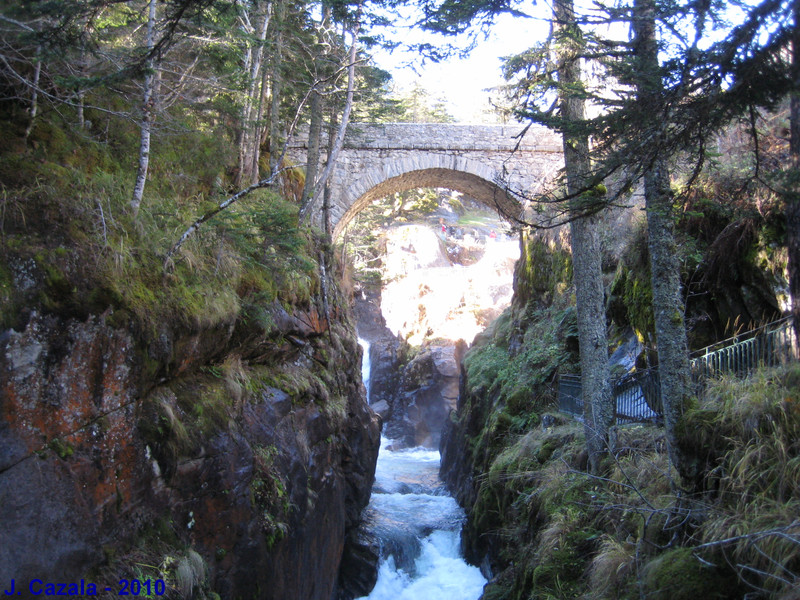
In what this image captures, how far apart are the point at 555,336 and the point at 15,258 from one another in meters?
10.2

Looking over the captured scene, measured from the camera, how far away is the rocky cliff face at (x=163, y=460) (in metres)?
4.02

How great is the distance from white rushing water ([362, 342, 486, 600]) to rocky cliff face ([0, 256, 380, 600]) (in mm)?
2501

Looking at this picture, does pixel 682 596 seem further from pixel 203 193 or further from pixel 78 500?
pixel 203 193

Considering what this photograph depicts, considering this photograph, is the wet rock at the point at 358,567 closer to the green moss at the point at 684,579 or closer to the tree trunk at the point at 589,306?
the tree trunk at the point at 589,306

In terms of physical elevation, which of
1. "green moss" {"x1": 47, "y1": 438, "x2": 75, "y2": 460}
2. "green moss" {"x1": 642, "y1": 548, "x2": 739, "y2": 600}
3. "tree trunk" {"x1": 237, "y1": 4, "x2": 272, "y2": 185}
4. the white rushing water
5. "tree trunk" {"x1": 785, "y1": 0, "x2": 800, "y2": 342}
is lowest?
the white rushing water

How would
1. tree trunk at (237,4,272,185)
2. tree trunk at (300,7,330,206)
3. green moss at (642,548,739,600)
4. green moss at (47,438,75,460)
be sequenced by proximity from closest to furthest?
green moss at (642,548,739,600) → green moss at (47,438,75,460) → tree trunk at (237,4,272,185) → tree trunk at (300,7,330,206)

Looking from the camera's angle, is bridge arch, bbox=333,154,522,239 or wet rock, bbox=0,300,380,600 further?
bridge arch, bbox=333,154,522,239

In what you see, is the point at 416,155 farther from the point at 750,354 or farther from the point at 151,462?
the point at 151,462

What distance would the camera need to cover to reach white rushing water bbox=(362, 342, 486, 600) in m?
10.3

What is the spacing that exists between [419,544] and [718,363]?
768cm

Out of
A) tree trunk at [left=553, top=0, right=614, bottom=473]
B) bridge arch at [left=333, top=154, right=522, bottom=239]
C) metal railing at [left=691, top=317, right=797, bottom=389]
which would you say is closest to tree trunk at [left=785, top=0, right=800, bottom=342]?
metal railing at [left=691, top=317, right=797, bottom=389]

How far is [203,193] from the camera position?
8.34 m

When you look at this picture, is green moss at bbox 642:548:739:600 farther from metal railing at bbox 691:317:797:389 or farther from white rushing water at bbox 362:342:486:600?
white rushing water at bbox 362:342:486:600

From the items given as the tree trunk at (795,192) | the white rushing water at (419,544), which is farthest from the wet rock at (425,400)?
the tree trunk at (795,192)
